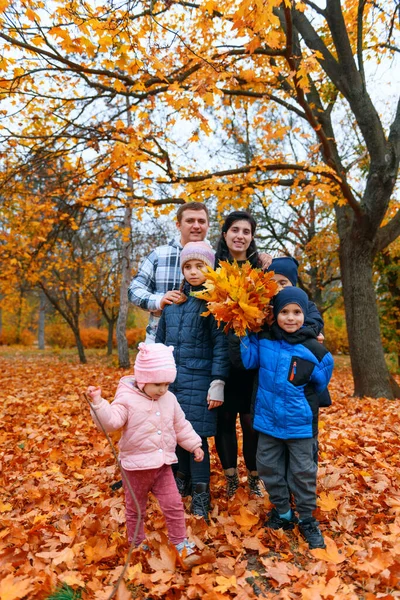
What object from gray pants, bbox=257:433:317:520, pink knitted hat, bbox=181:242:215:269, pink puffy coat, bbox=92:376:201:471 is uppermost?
pink knitted hat, bbox=181:242:215:269

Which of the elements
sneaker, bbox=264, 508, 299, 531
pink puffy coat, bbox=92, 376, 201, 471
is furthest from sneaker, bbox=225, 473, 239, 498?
pink puffy coat, bbox=92, 376, 201, 471

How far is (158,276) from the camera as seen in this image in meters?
3.31

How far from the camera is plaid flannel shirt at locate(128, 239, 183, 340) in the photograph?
3266 mm

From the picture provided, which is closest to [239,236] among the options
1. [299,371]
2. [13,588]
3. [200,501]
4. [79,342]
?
[299,371]

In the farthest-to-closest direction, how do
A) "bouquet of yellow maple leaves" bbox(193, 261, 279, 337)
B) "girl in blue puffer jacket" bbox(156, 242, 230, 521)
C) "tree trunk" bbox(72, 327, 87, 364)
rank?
"tree trunk" bbox(72, 327, 87, 364) < "girl in blue puffer jacket" bbox(156, 242, 230, 521) < "bouquet of yellow maple leaves" bbox(193, 261, 279, 337)

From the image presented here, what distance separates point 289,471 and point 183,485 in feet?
3.17

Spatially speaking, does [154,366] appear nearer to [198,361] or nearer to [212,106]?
[198,361]

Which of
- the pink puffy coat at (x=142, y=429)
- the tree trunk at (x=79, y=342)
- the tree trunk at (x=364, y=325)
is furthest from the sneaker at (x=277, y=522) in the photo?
the tree trunk at (x=79, y=342)

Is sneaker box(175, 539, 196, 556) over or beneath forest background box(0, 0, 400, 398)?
beneath

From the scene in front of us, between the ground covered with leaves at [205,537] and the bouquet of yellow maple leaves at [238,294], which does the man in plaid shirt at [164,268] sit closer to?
the bouquet of yellow maple leaves at [238,294]

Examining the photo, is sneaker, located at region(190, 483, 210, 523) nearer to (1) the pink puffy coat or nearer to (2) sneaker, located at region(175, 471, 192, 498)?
(2) sneaker, located at region(175, 471, 192, 498)

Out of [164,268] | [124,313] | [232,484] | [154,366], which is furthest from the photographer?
[124,313]


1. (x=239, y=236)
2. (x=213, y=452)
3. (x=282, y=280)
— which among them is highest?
(x=239, y=236)

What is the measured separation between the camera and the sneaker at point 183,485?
10.4 ft
